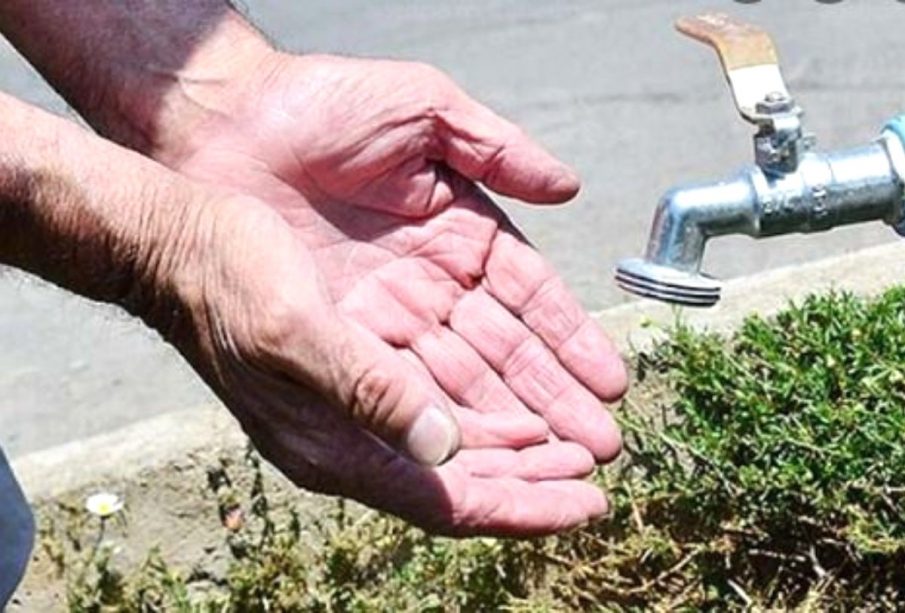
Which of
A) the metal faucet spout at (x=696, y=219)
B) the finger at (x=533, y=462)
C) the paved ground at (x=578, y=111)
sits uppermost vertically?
the metal faucet spout at (x=696, y=219)

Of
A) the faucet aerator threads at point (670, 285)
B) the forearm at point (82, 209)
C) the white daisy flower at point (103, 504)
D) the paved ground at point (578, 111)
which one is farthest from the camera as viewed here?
the paved ground at point (578, 111)

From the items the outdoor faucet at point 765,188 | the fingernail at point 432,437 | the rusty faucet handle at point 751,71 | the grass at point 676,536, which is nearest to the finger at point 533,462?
the fingernail at point 432,437

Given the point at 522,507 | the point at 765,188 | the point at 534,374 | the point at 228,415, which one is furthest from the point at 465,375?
the point at 228,415

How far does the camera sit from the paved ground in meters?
3.33

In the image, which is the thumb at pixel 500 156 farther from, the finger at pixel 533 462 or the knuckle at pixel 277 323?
the knuckle at pixel 277 323

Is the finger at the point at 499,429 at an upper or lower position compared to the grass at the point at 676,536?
upper

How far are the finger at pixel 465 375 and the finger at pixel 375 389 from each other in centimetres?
32

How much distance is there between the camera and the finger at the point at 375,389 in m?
1.47

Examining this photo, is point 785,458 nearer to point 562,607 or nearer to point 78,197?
point 562,607

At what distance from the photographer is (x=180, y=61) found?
1949mm

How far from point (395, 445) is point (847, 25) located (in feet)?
9.79

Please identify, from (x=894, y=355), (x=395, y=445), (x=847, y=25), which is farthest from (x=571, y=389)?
(x=847, y=25)

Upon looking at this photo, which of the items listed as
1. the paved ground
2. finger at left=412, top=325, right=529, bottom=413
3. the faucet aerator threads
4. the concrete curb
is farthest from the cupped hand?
the paved ground

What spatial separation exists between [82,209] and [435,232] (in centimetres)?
46
